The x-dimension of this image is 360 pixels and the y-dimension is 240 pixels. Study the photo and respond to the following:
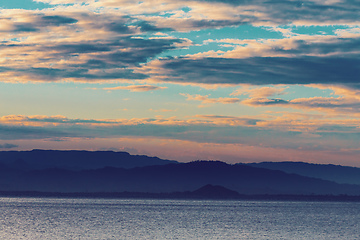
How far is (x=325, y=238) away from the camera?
329 feet

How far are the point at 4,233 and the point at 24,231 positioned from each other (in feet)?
18.1

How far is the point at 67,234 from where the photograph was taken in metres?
96.8

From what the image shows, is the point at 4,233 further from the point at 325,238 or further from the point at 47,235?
the point at 325,238

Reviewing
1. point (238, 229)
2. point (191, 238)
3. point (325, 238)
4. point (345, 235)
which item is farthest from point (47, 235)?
point (345, 235)

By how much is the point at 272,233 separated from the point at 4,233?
49.9 m

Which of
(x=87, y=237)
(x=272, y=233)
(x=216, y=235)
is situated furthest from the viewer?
(x=272, y=233)

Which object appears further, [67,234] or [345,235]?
A: [345,235]

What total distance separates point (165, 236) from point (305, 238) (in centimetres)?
2581

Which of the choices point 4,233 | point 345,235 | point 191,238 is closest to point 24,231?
point 4,233

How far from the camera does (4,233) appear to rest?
317 feet

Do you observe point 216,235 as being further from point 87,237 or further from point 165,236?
point 87,237

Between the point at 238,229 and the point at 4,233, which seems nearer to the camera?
the point at 4,233

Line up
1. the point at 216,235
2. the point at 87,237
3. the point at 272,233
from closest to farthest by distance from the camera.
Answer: the point at 87,237 < the point at 216,235 < the point at 272,233

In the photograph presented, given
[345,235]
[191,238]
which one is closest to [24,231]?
[191,238]
